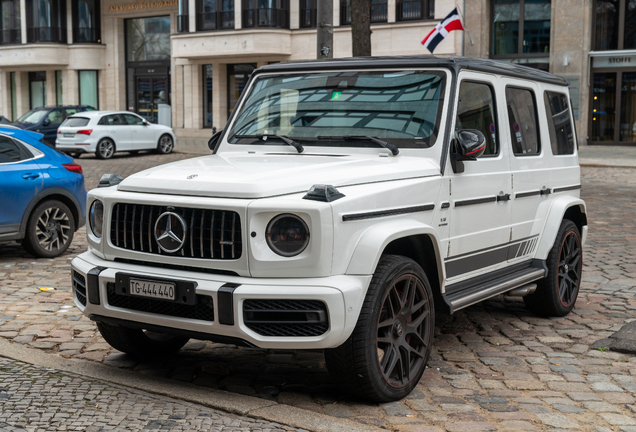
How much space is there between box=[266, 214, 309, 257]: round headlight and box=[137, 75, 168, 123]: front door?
38.2 meters

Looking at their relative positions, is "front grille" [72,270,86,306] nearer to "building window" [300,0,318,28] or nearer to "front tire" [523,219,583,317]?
"front tire" [523,219,583,317]

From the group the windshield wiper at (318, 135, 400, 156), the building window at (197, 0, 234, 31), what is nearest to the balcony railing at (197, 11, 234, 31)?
the building window at (197, 0, 234, 31)

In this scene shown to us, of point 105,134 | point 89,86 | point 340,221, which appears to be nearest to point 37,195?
point 340,221

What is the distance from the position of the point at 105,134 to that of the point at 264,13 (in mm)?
11961

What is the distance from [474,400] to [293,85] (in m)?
2.46

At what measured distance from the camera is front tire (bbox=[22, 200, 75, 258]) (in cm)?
888

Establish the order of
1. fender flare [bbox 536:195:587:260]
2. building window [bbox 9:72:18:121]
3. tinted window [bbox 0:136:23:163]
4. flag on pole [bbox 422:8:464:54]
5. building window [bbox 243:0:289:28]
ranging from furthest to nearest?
building window [bbox 9:72:18:121] → building window [bbox 243:0:289:28] → flag on pole [bbox 422:8:464:54] → tinted window [bbox 0:136:23:163] → fender flare [bbox 536:195:587:260]

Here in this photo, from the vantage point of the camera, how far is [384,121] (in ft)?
16.9

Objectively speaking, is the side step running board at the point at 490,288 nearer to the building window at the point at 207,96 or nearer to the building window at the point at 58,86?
the building window at the point at 207,96

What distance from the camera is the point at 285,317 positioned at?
3959mm

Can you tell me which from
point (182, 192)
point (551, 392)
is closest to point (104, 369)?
point (182, 192)

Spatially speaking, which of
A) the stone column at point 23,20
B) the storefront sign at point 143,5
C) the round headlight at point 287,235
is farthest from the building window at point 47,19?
the round headlight at point 287,235

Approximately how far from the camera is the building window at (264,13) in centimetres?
3484

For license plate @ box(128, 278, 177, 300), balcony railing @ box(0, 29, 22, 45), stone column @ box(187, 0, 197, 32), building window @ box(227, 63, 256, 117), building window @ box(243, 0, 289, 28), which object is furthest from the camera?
balcony railing @ box(0, 29, 22, 45)
